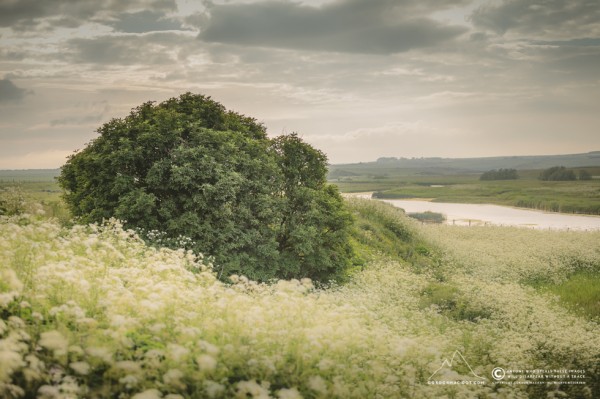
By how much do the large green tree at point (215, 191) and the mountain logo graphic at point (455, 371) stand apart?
7.51m

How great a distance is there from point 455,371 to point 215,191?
387 inches

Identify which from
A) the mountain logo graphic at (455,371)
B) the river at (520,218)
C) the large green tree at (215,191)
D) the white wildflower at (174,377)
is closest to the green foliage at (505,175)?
the river at (520,218)

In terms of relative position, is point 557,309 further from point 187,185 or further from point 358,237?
point 187,185

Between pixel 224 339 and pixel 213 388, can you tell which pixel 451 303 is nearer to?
pixel 224 339

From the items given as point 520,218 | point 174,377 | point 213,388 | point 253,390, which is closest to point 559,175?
point 520,218

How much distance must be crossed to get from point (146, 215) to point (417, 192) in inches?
4906

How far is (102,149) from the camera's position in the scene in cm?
1691

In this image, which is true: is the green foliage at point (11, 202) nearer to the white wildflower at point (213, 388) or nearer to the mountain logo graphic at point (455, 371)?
the white wildflower at point (213, 388)

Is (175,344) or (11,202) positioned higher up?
(11,202)

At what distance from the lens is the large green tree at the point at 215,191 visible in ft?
51.1

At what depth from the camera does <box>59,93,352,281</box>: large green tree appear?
15.6 meters

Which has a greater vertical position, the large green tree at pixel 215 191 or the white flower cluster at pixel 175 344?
the large green tree at pixel 215 191

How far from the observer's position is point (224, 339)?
24.2 ft

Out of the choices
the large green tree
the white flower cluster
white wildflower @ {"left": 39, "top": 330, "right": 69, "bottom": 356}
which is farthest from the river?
white wildflower @ {"left": 39, "top": 330, "right": 69, "bottom": 356}
